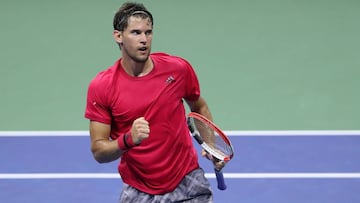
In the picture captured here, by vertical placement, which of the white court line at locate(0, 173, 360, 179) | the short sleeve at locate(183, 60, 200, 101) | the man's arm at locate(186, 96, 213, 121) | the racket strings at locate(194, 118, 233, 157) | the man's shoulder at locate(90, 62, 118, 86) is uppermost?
the man's shoulder at locate(90, 62, 118, 86)

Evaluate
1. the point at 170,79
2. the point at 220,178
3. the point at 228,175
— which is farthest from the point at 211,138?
the point at 228,175

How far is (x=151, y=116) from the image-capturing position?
18.9ft

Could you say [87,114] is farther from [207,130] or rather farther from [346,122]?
[346,122]

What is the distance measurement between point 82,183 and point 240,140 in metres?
1.80

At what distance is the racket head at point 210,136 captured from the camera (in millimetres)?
5828

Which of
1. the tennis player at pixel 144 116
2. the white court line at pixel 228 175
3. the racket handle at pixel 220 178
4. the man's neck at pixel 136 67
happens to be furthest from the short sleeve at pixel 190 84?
the white court line at pixel 228 175

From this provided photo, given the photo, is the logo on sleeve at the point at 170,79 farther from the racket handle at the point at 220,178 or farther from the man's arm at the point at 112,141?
the racket handle at the point at 220,178

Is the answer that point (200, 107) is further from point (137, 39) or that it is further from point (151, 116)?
point (137, 39)

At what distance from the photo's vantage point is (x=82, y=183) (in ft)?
27.9

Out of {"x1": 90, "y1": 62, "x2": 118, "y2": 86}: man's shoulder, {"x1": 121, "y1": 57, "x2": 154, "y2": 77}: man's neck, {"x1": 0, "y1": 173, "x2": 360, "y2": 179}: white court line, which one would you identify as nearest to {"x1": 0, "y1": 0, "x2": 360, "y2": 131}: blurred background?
{"x1": 0, "y1": 173, "x2": 360, "y2": 179}: white court line

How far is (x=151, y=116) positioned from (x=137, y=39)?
520mm

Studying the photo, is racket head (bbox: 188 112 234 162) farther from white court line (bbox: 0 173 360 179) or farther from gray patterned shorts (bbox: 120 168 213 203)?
white court line (bbox: 0 173 360 179)

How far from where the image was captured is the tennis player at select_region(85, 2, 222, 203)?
18.9ft

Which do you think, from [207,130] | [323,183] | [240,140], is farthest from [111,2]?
[207,130]
